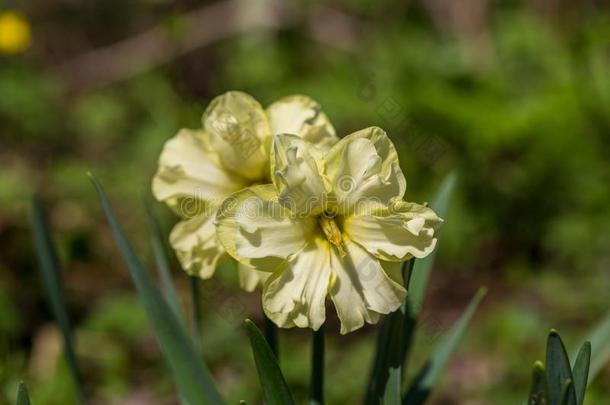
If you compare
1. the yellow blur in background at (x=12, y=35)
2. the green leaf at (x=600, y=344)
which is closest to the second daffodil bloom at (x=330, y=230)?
the green leaf at (x=600, y=344)

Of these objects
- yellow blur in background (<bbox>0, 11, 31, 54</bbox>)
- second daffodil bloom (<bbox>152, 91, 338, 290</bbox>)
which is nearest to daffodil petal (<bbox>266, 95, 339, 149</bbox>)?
second daffodil bloom (<bbox>152, 91, 338, 290</bbox>)

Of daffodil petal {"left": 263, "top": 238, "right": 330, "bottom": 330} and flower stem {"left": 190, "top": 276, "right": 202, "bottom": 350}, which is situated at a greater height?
daffodil petal {"left": 263, "top": 238, "right": 330, "bottom": 330}

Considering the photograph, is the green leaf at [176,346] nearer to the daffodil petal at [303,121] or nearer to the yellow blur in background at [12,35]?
the daffodil petal at [303,121]

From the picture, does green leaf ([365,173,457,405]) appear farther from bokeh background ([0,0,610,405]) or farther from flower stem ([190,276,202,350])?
bokeh background ([0,0,610,405])

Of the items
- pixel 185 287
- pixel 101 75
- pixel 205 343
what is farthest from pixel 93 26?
pixel 205 343

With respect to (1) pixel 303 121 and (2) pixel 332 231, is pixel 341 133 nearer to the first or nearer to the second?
(1) pixel 303 121

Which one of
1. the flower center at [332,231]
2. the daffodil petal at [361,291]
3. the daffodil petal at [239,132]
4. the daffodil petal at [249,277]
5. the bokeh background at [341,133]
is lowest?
the bokeh background at [341,133]
